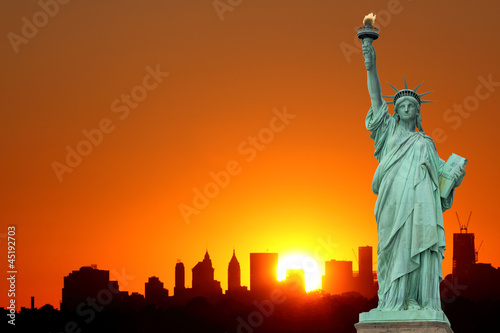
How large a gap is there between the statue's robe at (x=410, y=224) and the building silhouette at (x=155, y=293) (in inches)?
2928

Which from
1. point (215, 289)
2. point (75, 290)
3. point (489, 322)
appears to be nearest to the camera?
point (489, 322)

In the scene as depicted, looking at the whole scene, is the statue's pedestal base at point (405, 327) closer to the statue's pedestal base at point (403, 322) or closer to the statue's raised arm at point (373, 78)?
the statue's pedestal base at point (403, 322)

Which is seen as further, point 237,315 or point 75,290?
point 75,290

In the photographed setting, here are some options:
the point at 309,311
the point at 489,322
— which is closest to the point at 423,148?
the point at 489,322

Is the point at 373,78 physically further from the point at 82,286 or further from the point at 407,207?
the point at 82,286

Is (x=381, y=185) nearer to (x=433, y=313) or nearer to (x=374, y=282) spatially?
(x=433, y=313)

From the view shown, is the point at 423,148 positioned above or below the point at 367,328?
above

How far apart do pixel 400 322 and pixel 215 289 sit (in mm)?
91119

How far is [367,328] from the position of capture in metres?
29.8

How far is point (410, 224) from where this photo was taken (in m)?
30.6

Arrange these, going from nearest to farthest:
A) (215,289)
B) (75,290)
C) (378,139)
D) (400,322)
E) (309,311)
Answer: (400,322), (378,139), (309,311), (75,290), (215,289)

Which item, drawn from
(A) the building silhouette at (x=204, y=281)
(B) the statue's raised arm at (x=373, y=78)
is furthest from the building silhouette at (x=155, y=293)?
(B) the statue's raised arm at (x=373, y=78)

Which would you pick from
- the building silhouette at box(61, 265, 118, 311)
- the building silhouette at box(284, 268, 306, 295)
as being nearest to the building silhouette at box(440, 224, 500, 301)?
the building silhouette at box(284, 268, 306, 295)

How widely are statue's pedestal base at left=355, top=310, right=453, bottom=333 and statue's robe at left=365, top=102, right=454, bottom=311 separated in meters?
0.41
